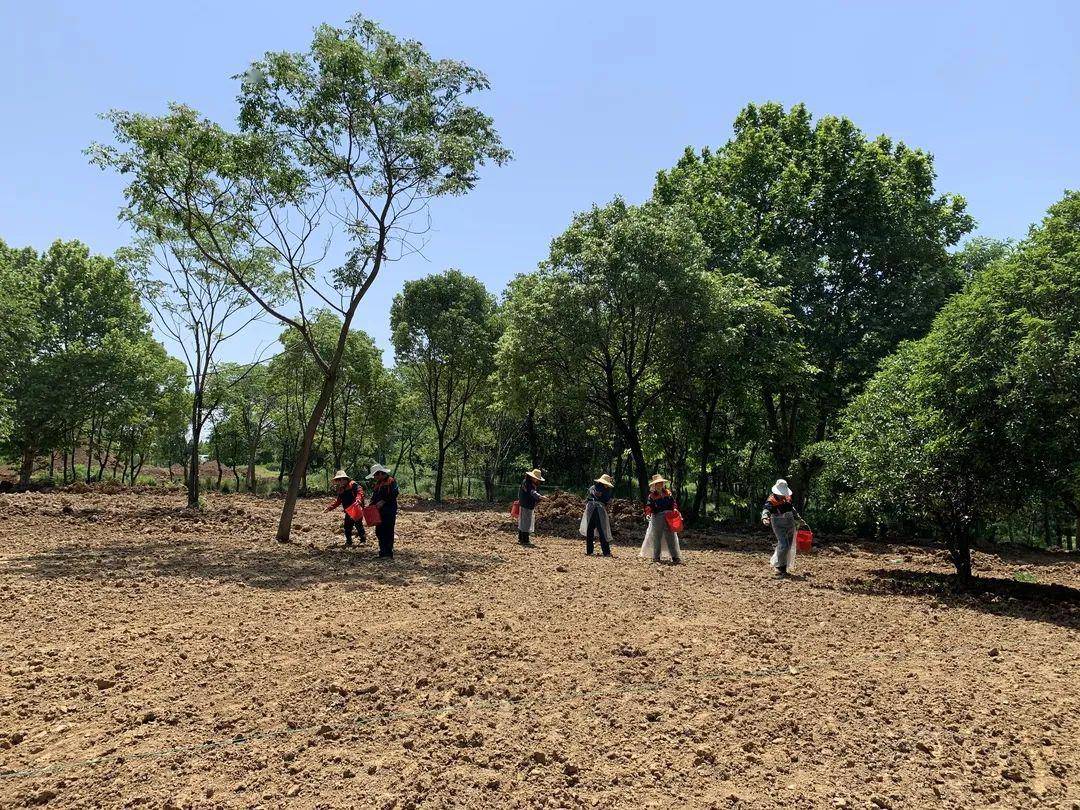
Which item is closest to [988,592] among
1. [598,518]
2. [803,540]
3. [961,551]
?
[961,551]

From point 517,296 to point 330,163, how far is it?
27.0 feet

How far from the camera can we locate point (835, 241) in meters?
23.5

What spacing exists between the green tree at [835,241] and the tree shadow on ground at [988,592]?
340 inches

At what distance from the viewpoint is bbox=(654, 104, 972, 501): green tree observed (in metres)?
22.7

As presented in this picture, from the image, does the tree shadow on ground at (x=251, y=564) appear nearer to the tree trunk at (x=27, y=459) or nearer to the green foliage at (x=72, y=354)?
the green foliage at (x=72, y=354)

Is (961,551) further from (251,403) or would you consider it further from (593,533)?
(251,403)

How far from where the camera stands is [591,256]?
19750mm

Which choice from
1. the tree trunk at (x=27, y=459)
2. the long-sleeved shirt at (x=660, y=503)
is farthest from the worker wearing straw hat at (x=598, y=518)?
the tree trunk at (x=27, y=459)

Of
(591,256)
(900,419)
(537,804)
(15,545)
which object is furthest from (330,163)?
(537,804)

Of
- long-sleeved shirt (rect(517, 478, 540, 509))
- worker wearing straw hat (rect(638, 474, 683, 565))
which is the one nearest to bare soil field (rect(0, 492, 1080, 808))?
worker wearing straw hat (rect(638, 474, 683, 565))

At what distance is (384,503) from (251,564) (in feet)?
8.15

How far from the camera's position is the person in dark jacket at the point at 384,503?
504 inches

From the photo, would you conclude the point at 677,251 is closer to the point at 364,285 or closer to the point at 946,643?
the point at 364,285

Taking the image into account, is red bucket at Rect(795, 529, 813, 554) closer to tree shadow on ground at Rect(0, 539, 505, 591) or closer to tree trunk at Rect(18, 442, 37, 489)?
tree shadow on ground at Rect(0, 539, 505, 591)
